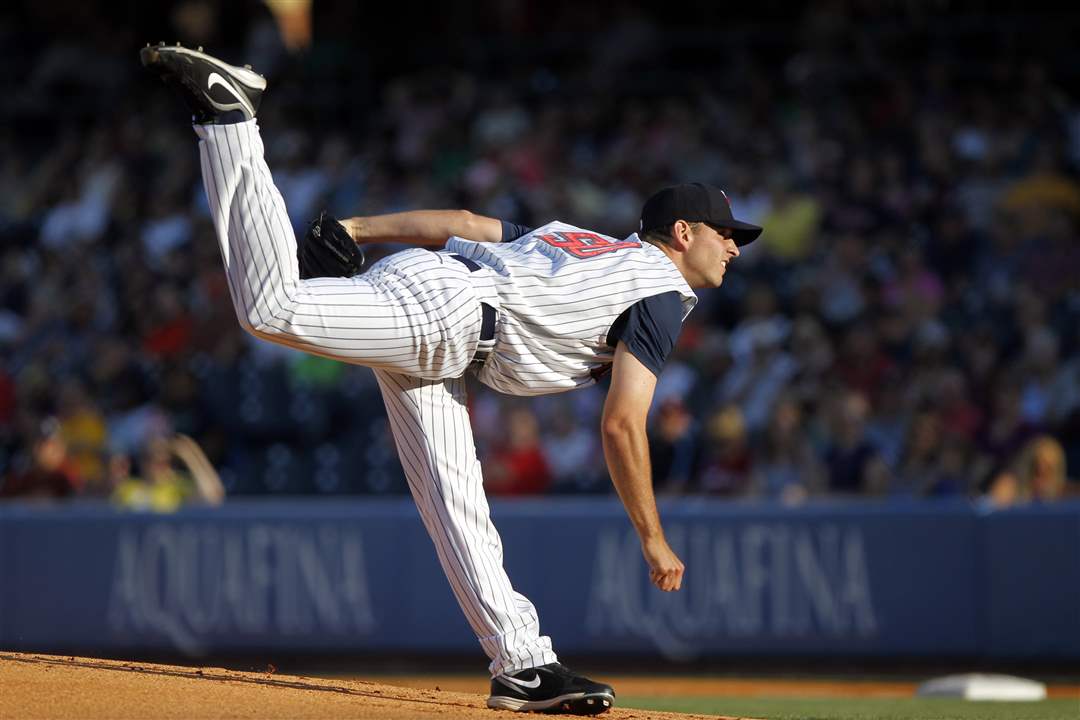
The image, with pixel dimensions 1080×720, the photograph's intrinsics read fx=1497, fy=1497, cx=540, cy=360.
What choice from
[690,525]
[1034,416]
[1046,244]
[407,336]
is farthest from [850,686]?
[407,336]

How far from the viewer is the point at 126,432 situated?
1132 cm

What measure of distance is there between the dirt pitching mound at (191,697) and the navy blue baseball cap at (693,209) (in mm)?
1585

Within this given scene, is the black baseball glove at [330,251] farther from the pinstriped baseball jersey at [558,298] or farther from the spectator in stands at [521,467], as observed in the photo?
the spectator in stands at [521,467]

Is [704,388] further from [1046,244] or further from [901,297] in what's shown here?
[1046,244]

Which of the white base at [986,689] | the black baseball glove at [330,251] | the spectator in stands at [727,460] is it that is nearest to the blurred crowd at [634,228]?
the spectator in stands at [727,460]

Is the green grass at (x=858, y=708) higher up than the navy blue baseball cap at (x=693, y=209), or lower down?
lower down

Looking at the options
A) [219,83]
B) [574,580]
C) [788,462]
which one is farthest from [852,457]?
[219,83]

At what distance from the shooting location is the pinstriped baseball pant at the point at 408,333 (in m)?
4.11

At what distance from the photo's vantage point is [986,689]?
24.0 ft

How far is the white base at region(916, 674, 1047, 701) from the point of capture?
23.8 feet

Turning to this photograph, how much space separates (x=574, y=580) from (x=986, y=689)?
9.54ft

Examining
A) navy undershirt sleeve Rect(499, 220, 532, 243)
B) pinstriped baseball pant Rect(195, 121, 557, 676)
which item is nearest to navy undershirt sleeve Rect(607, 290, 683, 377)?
pinstriped baseball pant Rect(195, 121, 557, 676)

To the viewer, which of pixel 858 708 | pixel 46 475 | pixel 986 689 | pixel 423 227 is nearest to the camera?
pixel 423 227

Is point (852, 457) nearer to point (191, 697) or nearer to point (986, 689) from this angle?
point (986, 689)
